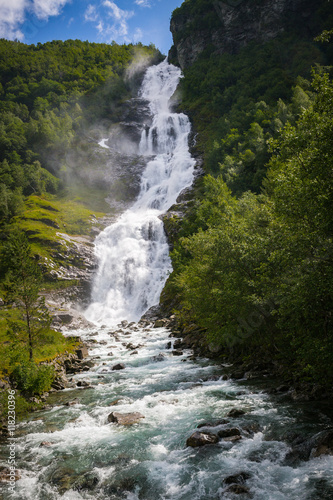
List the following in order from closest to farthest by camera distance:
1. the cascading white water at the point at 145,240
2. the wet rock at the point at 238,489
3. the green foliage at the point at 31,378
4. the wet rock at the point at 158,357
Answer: the wet rock at the point at 238,489, the green foliage at the point at 31,378, the wet rock at the point at 158,357, the cascading white water at the point at 145,240

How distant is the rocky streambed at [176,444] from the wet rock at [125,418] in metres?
0.05

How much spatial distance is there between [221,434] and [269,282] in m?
7.62

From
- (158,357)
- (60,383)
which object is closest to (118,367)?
(158,357)

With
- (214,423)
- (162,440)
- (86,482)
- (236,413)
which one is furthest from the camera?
(236,413)

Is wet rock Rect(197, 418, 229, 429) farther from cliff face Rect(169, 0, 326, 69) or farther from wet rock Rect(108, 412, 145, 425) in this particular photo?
cliff face Rect(169, 0, 326, 69)

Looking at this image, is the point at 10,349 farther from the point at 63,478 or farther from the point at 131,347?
the point at 131,347

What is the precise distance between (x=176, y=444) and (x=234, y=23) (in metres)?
159

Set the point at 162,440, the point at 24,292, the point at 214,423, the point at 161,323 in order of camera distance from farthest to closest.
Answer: the point at 161,323 < the point at 24,292 < the point at 214,423 < the point at 162,440

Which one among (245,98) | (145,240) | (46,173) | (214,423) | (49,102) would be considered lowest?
(214,423)

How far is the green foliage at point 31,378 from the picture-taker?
18.7 metres

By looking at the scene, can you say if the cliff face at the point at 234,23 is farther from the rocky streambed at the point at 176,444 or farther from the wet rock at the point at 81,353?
the rocky streambed at the point at 176,444

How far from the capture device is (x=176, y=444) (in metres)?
12.4

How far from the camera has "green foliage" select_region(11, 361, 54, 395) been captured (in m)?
18.7

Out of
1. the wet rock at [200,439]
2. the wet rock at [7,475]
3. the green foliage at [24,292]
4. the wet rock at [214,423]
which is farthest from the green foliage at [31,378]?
the wet rock at [200,439]
